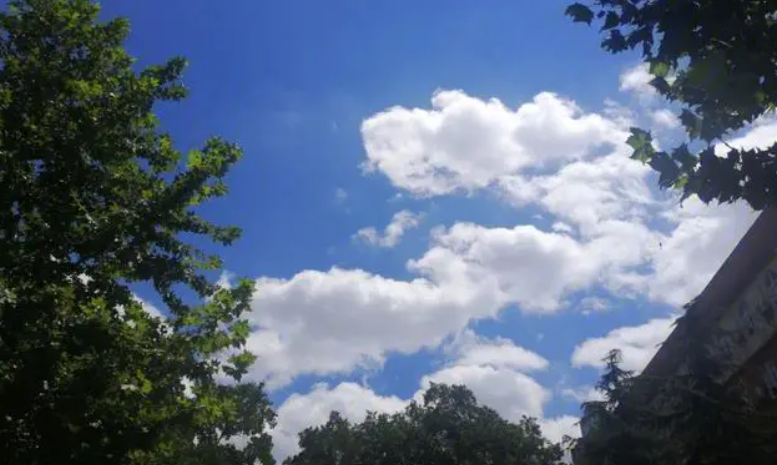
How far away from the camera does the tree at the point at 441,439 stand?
59.3m

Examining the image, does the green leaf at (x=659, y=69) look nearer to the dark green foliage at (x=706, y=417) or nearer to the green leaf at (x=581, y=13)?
the green leaf at (x=581, y=13)

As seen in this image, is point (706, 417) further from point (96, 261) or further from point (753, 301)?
point (96, 261)

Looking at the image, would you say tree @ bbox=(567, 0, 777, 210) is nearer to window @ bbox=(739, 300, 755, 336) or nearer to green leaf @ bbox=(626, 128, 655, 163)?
green leaf @ bbox=(626, 128, 655, 163)

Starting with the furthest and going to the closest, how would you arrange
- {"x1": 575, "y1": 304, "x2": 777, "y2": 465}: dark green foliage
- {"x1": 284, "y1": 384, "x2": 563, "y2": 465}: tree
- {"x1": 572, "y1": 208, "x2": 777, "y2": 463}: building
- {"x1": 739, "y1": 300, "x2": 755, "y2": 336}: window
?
{"x1": 284, "y1": 384, "x2": 563, "y2": 465}: tree < {"x1": 739, "y1": 300, "x2": 755, "y2": 336}: window < {"x1": 572, "y1": 208, "x2": 777, "y2": 463}: building < {"x1": 575, "y1": 304, "x2": 777, "y2": 465}: dark green foliage

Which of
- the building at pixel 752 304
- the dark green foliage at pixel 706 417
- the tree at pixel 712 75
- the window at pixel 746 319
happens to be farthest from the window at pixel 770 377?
the tree at pixel 712 75

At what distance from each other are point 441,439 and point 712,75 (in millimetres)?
59163

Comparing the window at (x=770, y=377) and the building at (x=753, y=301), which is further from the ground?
the building at (x=753, y=301)

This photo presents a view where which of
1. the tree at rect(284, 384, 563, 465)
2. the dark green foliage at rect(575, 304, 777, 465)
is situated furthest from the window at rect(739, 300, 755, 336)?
the tree at rect(284, 384, 563, 465)

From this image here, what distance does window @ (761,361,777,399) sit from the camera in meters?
25.1

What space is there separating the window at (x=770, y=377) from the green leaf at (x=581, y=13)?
2273 centimetres

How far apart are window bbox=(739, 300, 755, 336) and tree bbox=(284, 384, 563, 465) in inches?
1373

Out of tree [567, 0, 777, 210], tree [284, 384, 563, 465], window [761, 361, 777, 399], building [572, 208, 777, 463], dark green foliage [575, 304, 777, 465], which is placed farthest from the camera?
tree [284, 384, 563, 465]

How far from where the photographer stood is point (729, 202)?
7.49 metres

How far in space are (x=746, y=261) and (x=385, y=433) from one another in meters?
42.7
